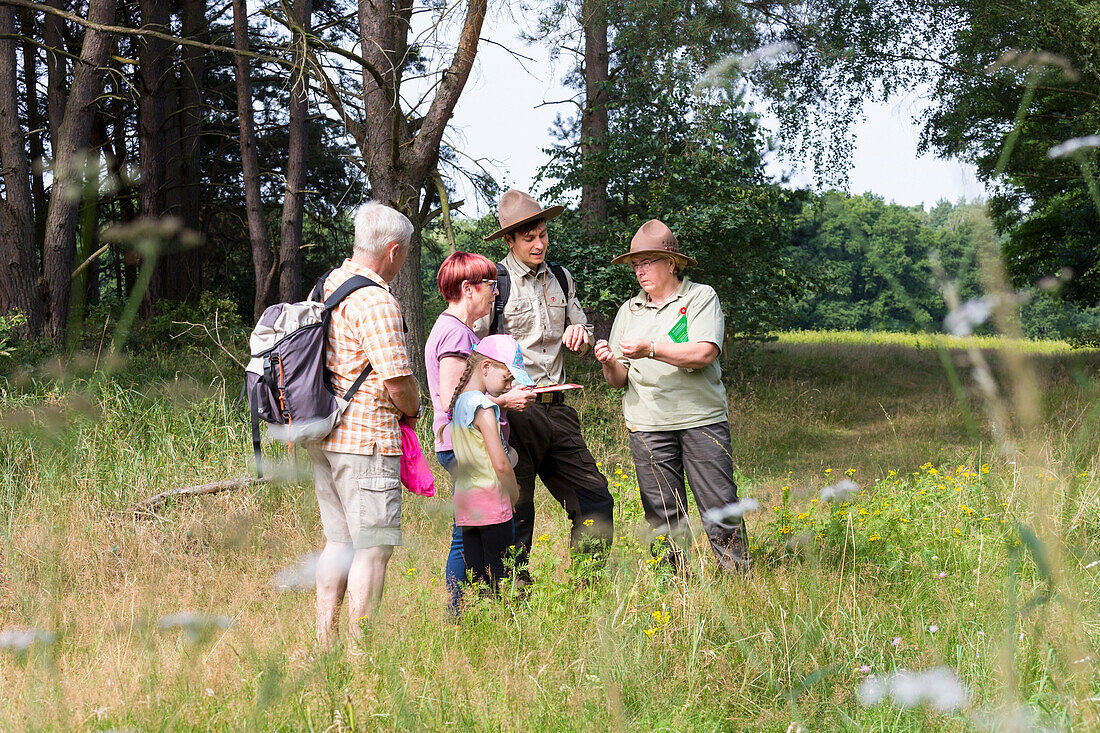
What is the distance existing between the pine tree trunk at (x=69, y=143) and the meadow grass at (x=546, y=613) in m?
3.73

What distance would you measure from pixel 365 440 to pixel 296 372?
1.13 feet

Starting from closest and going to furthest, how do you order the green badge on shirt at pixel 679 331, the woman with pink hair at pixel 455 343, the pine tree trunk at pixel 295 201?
the woman with pink hair at pixel 455 343
the green badge on shirt at pixel 679 331
the pine tree trunk at pixel 295 201

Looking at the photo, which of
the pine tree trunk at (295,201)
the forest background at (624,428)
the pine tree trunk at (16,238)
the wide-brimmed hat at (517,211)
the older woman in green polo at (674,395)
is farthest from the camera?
the pine tree trunk at (295,201)

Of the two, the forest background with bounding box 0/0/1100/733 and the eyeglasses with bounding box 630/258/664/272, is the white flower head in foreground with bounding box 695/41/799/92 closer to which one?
the forest background with bounding box 0/0/1100/733

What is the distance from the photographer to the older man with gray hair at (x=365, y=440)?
290 cm

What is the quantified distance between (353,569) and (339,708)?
85cm

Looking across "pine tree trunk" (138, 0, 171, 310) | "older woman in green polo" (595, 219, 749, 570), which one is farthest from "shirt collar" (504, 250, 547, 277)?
"pine tree trunk" (138, 0, 171, 310)

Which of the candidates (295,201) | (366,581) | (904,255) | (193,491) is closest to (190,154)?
(295,201)

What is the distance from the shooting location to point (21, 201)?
9.10 metres

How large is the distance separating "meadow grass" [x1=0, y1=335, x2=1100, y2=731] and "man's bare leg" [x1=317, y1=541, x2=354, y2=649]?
0.11 metres

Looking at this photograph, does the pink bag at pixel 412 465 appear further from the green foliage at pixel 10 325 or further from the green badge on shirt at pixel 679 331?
the green foliage at pixel 10 325

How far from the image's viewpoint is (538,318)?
390 cm

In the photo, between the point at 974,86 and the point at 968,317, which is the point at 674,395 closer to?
the point at 968,317

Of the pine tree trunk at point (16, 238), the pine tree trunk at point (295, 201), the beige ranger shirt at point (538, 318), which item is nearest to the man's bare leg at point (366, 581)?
the beige ranger shirt at point (538, 318)
